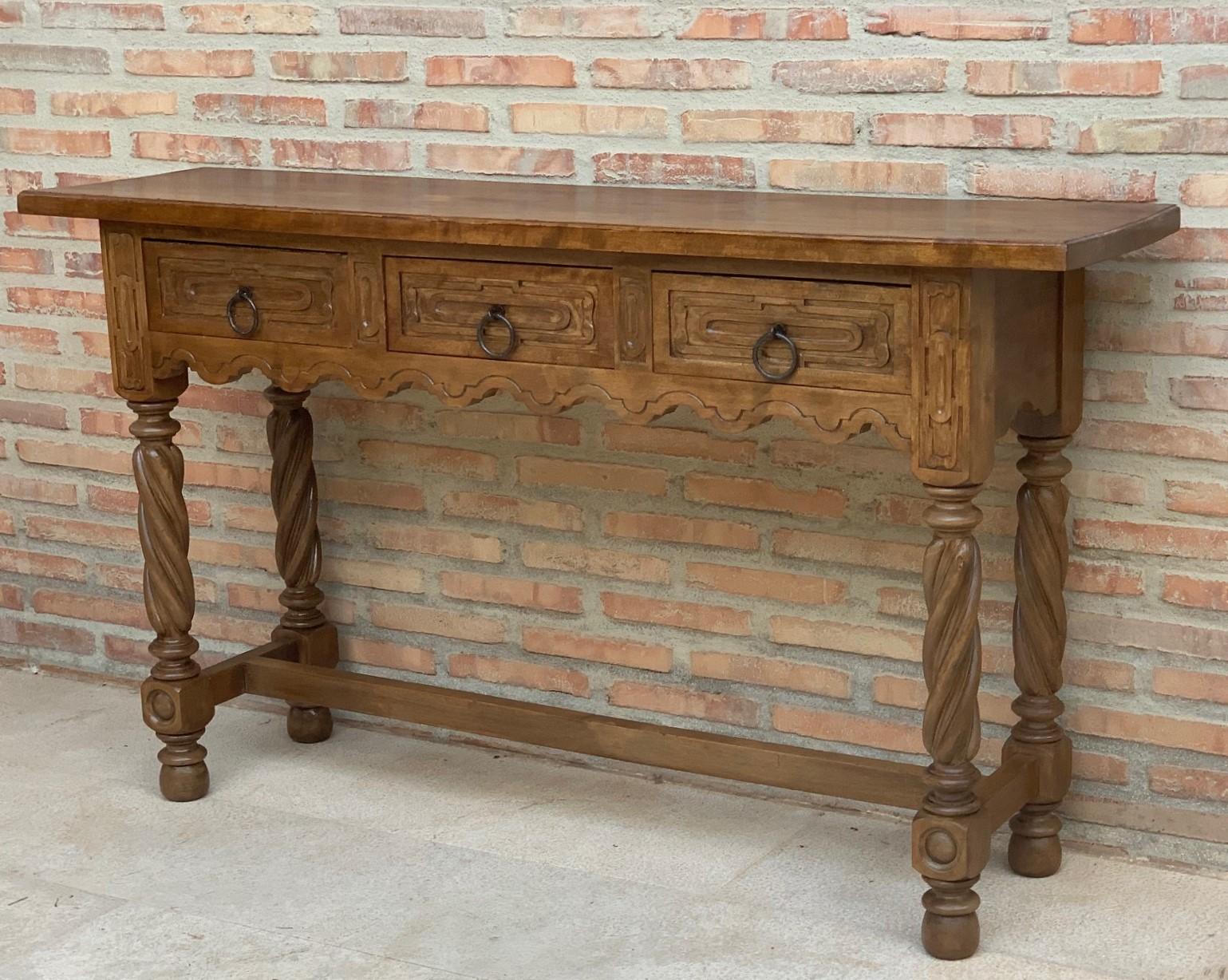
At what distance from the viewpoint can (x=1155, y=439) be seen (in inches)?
114

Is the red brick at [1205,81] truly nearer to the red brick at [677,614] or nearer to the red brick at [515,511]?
the red brick at [677,614]

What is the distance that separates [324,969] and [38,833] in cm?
81

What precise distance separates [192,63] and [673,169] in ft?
3.60

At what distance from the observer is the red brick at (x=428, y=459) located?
3.52 m

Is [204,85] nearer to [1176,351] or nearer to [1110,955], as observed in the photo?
[1176,351]

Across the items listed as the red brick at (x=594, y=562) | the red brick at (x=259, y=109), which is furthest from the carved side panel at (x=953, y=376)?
the red brick at (x=259, y=109)

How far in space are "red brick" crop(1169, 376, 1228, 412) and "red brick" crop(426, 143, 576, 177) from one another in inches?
44.7

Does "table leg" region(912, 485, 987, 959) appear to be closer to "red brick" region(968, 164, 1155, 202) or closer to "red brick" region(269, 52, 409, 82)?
"red brick" region(968, 164, 1155, 202)

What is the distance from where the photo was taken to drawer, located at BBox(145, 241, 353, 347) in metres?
2.94

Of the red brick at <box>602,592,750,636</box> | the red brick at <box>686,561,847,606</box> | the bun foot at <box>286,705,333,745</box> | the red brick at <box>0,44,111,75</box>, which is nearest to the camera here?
the red brick at <box>686,561,847,606</box>

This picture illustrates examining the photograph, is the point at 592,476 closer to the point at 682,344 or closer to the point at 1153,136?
the point at 682,344

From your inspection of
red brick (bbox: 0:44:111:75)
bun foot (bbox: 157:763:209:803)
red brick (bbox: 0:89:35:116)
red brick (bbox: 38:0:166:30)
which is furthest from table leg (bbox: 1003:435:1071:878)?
red brick (bbox: 0:89:35:116)

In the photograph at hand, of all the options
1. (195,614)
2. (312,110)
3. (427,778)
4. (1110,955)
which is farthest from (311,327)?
(1110,955)

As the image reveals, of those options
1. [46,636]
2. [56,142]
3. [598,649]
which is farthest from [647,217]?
[46,636]
